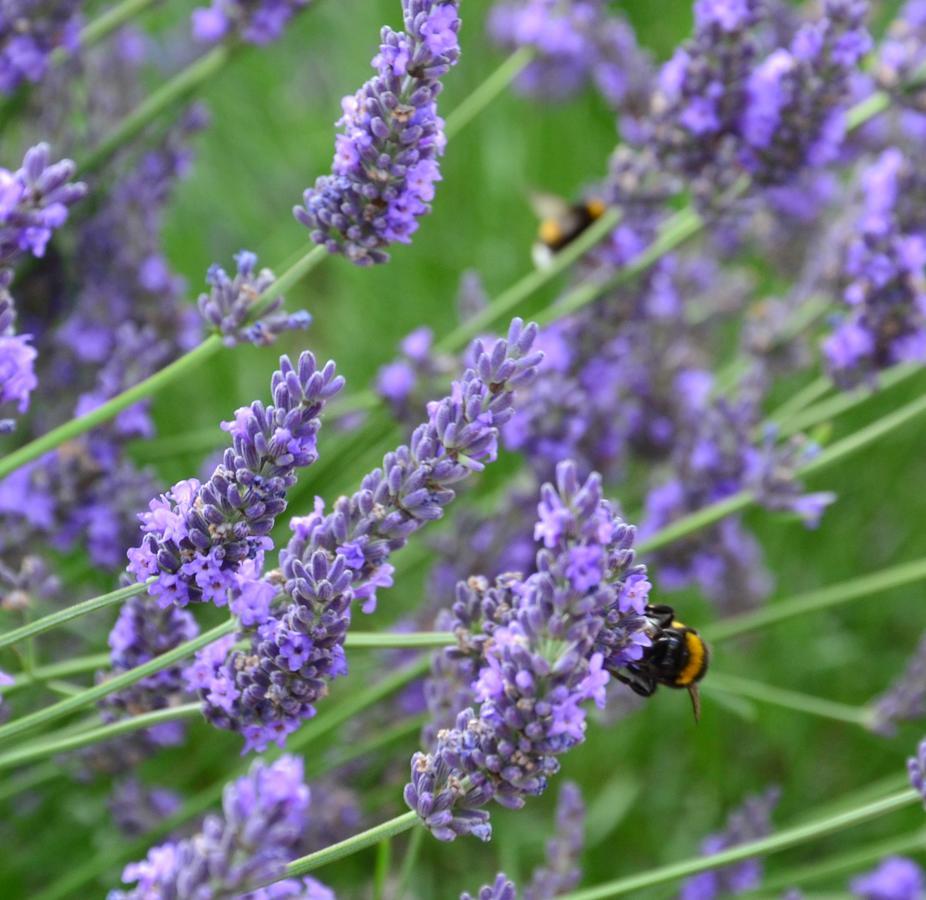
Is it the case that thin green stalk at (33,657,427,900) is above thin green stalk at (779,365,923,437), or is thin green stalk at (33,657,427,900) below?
below

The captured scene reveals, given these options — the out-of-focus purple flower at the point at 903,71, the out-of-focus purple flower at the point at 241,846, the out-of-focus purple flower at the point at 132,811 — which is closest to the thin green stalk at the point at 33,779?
the out-of-focus purple flower at the point at 132,811

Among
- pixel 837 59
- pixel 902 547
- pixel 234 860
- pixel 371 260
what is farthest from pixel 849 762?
pixel 234 860

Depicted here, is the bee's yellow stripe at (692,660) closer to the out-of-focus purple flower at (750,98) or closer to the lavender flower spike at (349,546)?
the lavender flower spike at (349,546)

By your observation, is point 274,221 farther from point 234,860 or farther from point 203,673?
point 234,860

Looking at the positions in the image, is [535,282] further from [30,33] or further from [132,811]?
[132,811]

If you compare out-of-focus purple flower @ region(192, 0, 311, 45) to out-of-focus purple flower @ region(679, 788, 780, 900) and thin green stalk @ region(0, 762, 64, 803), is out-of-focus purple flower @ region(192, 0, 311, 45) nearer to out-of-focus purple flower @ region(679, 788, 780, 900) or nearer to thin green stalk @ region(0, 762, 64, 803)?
thin green stalk @ region(0, 762, 64, 803)

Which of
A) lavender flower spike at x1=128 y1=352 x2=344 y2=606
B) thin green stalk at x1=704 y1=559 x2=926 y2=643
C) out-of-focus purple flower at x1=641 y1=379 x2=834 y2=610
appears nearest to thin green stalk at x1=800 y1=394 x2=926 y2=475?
out-of-focus purple flower at x1=641 y1=379 x2=834 y2=610
